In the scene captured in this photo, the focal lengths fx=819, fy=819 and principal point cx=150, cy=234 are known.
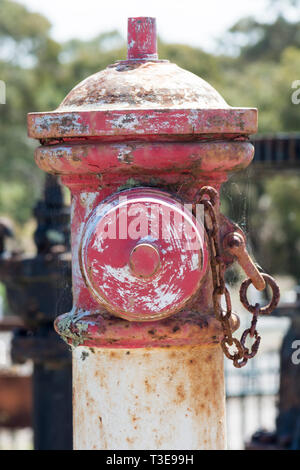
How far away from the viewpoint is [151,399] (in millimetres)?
1647

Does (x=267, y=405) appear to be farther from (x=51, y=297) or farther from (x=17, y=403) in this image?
(x=51, y=297)

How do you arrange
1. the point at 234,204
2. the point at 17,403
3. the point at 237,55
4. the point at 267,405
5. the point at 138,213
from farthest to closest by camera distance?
the point at 237,55 < the point at 267,405 < the point at 17,403 < the point at 234,204 < the point at 138,213

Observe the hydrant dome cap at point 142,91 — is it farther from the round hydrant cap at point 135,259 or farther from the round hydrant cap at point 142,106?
the round hydrant cap at point 135,259

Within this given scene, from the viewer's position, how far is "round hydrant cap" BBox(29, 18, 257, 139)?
1.57 metres

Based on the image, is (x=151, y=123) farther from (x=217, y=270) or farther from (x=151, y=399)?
(x=151, y=399)

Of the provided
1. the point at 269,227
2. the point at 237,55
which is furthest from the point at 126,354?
the point at 237,55

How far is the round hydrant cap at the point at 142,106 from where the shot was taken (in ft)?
5.16

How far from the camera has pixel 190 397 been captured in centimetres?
167

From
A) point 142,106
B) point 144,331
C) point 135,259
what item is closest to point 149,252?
point 135,259

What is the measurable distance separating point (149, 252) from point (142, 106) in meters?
0.31

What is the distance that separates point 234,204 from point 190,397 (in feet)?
1.62

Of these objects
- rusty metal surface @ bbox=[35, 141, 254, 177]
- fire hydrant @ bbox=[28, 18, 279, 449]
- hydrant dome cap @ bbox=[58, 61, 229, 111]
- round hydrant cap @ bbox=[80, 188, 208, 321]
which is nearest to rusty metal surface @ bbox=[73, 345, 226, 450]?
fire hydrant @ bbox=[28, 18, 279, 449]

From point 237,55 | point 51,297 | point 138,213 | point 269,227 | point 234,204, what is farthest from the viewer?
point 237,55
